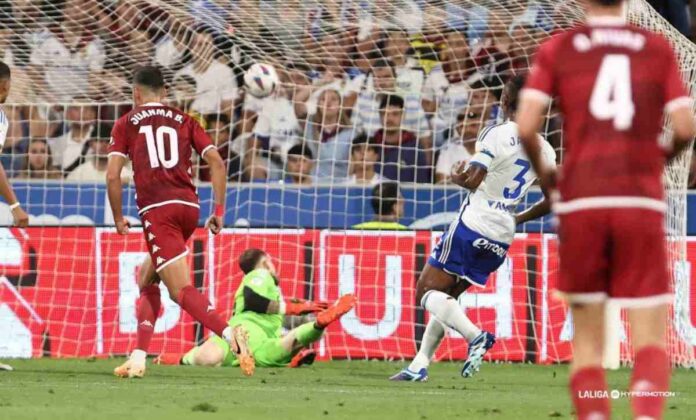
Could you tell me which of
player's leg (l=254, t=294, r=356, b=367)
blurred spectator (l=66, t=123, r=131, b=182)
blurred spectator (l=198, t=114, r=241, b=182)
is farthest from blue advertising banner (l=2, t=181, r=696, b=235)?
player's leg (l=254, t=294, r=356, b=367)

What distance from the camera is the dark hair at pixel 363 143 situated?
49.2 feet

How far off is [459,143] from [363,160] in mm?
1014

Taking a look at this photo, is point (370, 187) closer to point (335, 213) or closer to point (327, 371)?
point (335, 213)

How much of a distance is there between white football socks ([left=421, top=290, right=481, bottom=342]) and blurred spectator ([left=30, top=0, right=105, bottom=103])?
6.21 m

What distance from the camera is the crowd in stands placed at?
13.8m

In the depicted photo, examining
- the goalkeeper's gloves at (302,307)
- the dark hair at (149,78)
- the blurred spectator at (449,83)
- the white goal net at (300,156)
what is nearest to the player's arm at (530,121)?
the dark hair at (149,78)

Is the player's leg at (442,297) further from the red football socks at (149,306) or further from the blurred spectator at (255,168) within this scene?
the blurred spectator at (255,168)

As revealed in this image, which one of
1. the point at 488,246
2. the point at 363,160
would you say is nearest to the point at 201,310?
the point at 488,246

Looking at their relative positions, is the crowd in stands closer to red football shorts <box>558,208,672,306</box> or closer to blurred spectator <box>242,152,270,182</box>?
blurred spectator <box>242,152,270,182</box>

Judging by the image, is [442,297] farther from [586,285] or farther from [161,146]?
[586,285]

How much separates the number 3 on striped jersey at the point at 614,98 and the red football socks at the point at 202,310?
15.9ft

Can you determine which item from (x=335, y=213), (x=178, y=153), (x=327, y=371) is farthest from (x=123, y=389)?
(x=335, y=213)

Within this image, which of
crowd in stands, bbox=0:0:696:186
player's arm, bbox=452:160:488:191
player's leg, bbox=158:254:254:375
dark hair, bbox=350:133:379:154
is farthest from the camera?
dark hair, bbox=350:133:379:154

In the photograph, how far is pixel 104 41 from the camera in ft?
49.4
